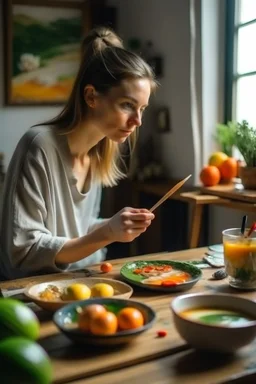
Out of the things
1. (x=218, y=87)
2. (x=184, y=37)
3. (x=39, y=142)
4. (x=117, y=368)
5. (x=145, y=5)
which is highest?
(x=145, y=5)

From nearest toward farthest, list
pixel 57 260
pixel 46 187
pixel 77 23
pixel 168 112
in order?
Result: pixel 57 260
pixel 46 187
pixel 168 112
pixel 77 23

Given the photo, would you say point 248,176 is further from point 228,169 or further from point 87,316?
point 87,316

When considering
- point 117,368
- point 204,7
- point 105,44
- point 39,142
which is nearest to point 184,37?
point 204,7

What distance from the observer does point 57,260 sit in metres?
1.41

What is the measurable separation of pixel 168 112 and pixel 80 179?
5.06ft

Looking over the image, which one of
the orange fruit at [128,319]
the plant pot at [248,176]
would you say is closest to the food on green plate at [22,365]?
the orange fruit at [128,319]

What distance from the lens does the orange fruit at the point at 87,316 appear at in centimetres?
89

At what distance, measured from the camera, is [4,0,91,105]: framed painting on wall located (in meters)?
3.32

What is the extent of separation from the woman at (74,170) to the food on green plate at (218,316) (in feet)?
1.20

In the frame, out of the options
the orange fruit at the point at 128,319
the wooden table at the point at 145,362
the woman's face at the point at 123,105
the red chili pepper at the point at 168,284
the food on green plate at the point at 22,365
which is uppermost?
the woman's face at the point at 123,105

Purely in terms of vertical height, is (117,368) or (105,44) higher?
(105,44)

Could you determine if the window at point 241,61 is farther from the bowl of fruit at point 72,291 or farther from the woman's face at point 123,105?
the bowl of fruit at point 72,291

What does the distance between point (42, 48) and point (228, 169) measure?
1.55 meters

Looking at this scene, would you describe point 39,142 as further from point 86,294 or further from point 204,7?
point 204,7
